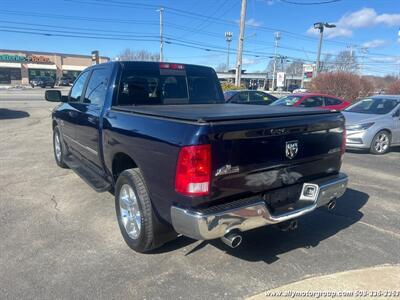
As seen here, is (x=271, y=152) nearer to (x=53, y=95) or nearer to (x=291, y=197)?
(x=291, y=197)

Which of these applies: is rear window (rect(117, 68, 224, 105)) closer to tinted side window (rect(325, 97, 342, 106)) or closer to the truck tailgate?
the truck tailgate

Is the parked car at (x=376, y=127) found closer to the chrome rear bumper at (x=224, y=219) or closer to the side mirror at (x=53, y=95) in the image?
the chrome rear bumper at (x=224, y=219)

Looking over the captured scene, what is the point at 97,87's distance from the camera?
4.71 metres

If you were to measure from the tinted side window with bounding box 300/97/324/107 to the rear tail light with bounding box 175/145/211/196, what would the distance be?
35.7 ft

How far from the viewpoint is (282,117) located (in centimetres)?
311

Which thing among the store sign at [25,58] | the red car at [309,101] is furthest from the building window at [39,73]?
the red car at [309,101]

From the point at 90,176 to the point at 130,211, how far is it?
1.39m

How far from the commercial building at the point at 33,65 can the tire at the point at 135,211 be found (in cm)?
7259

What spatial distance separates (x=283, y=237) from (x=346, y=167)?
409 cm

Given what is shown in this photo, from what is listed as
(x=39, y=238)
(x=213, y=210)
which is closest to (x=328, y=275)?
(x=213, y=210)

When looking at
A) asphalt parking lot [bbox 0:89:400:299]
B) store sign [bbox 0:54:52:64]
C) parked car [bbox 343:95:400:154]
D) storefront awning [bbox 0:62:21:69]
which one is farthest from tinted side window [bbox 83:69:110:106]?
store sign [bbox 0:54:52:64]

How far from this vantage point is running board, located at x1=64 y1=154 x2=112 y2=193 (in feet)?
13.8

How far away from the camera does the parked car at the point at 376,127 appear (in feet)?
28.7

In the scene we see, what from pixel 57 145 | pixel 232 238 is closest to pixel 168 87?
pixel 232 238
